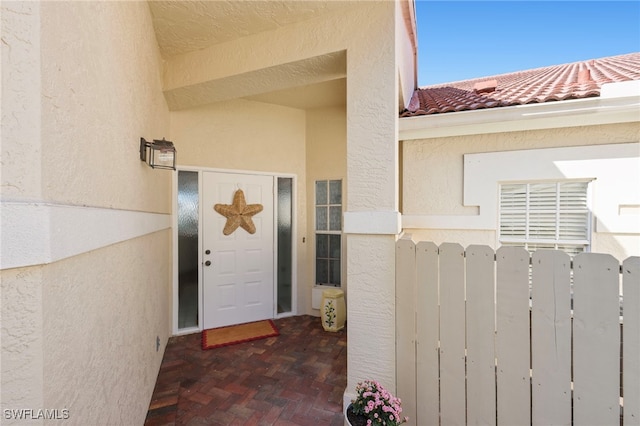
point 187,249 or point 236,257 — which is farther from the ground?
point 187,249

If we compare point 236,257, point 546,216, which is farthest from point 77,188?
point 546,216

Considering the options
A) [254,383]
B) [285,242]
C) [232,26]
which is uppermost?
[232,26]

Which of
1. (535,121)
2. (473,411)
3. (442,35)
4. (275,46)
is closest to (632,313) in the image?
(473,411)

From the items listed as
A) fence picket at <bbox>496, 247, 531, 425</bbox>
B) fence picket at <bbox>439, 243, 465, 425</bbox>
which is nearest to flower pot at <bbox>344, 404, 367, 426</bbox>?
fence picket at <bbox>439, 243, 465, 425</bbox>

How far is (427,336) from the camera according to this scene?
231 cm

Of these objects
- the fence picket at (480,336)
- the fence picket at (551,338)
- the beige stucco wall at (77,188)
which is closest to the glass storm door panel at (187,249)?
the beige stucco wall at (77,188)

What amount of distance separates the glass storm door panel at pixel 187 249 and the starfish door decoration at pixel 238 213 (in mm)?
409

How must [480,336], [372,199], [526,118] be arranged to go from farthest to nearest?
[526,118] < [372,199] < [480,336]

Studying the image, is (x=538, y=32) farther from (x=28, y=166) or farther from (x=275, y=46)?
(x=28, y=166)

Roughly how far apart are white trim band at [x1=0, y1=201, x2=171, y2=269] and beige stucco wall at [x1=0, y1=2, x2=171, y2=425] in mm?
19

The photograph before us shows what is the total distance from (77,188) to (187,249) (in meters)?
3.25

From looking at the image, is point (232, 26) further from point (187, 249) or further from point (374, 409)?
point (374, 409)

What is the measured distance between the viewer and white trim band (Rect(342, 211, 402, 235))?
2430 millimetres

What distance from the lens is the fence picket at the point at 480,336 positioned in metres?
2.06
